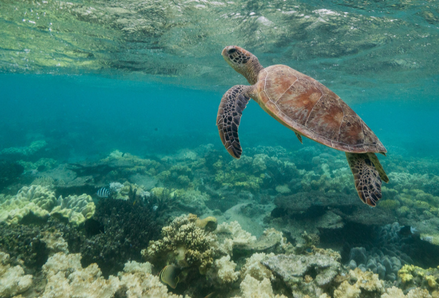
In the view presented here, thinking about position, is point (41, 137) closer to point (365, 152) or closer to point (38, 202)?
point (38, 202)

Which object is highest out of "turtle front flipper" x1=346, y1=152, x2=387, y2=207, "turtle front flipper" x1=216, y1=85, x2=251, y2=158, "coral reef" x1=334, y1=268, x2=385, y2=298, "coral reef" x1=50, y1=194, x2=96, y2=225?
"turtle front flipper" x1=216, y1=85, x2=251, y2=158

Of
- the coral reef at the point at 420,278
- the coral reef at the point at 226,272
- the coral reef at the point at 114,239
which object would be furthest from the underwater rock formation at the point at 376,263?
the coral reef at the point at 114,239

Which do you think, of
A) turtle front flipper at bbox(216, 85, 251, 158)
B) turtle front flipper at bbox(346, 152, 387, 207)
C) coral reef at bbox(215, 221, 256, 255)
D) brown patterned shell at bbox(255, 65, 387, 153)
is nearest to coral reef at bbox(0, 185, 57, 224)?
coral reef at bbox(215, 221, 256, 255)

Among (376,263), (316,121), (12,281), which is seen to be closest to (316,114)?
(316,121)

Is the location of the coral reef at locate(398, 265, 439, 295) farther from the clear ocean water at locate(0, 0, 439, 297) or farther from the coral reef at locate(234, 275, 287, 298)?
the coral reef at locate(234, 275, 287, 298)

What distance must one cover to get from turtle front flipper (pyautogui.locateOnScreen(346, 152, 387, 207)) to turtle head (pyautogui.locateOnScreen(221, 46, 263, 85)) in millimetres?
2794

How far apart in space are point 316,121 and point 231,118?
145 centimetres

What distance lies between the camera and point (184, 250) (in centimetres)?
312

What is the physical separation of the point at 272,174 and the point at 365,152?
8.78 metres

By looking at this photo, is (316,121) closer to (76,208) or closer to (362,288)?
(362,288)

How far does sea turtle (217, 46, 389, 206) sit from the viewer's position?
10.8ft

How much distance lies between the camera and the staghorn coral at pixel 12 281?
2625 millimetres

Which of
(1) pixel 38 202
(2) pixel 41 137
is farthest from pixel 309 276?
(2) pixel 41 137

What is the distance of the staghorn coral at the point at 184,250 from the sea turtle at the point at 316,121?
1416 mm
